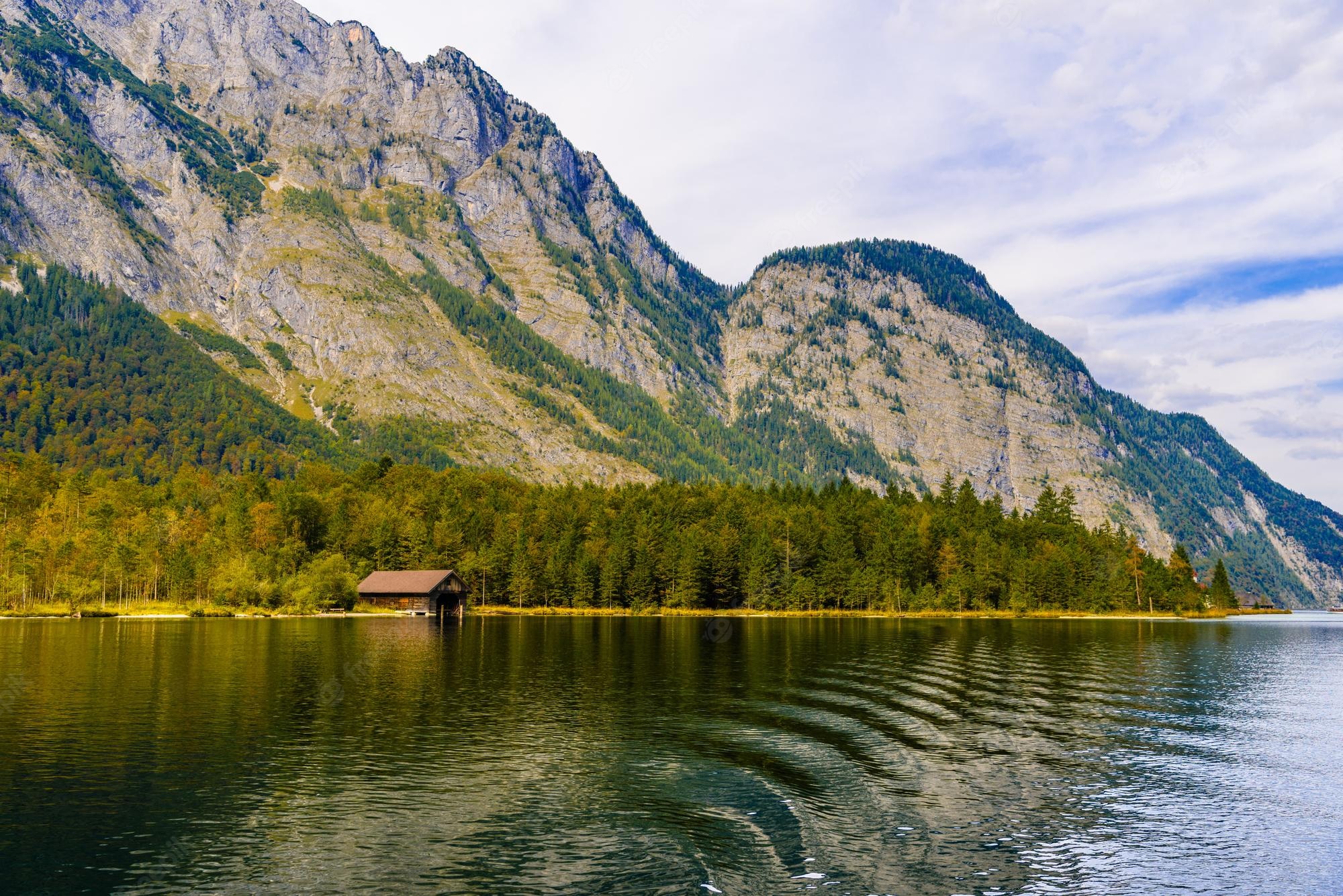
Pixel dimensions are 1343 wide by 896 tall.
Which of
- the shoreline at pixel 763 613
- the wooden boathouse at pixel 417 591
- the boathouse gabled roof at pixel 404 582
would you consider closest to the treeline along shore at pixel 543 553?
the shoreline at pixel 763 613

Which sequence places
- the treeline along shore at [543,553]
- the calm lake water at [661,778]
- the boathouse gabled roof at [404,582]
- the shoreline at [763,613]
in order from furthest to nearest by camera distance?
the shoreline at [763,613] → the boathouse gabled roof at [404,582] → the treeline along shore at [543,553] → the calm lake water at [661,778]

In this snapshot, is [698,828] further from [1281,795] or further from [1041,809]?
[1281,795]

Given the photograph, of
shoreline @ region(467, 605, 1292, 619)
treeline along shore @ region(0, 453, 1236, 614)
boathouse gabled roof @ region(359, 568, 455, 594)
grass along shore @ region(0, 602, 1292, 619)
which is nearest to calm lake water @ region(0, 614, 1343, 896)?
grass along shore @ region(0, 602, 1292, 619)

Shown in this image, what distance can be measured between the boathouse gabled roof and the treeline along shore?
407 cm

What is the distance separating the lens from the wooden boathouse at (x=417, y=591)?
153 metres

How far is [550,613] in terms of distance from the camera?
6506 inches

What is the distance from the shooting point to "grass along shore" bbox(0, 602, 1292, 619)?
454 ft

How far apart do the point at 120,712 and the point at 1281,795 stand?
182 feet

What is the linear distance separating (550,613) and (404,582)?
2772 cm

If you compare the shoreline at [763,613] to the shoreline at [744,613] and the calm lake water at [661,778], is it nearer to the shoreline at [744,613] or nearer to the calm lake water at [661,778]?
the shoreline at [744,613]

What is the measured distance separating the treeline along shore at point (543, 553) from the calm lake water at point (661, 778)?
3435 inches

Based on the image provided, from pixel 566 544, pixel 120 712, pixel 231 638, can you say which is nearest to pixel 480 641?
pixel 231 638

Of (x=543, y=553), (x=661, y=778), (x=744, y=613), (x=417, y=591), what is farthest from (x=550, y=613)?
(x=661, y=778)

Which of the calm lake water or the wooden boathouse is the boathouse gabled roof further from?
the calm lake water
